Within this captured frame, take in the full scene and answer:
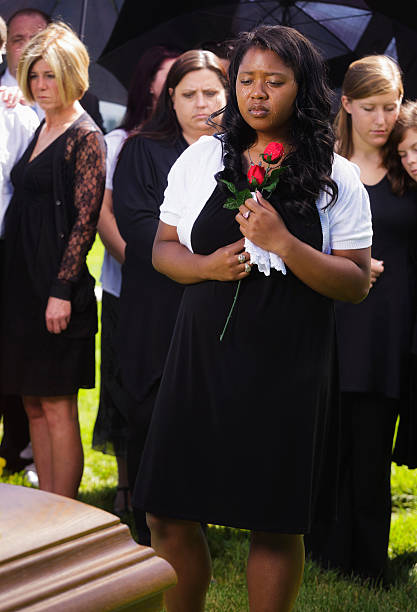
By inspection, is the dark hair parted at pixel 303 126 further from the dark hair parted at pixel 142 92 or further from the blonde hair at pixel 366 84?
the dark hair parted at pixel 142 92

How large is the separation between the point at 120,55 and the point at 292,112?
8.40ft

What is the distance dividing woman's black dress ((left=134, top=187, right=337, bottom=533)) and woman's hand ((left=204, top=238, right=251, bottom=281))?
0.21 ft

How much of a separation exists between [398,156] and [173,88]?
41.1 inches

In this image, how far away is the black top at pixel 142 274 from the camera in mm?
3871

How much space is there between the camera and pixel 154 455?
2.72 m

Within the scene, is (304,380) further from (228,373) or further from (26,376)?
(26,376)

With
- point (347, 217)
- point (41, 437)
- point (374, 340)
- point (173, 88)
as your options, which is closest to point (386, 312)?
point (374, 340)

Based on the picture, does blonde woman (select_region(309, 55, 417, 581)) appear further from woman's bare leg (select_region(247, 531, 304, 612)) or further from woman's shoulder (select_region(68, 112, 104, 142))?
woman's bare leg (select_region(247, 531, 304, 612))

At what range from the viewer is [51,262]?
4184 millimetres

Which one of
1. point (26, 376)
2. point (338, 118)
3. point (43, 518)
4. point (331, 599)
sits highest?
point (338, 118)

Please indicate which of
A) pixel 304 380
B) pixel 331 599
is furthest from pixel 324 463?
pixel 331 599

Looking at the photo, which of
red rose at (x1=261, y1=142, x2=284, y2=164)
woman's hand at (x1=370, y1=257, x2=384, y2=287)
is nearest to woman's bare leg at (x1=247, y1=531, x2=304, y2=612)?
red rose at (x1=261, y1=142, x2=284, y2=164)

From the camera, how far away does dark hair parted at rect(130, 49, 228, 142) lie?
4055 millimetres

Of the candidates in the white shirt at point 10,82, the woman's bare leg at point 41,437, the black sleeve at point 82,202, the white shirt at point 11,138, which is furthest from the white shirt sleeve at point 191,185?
the white shirt at point 10,82
